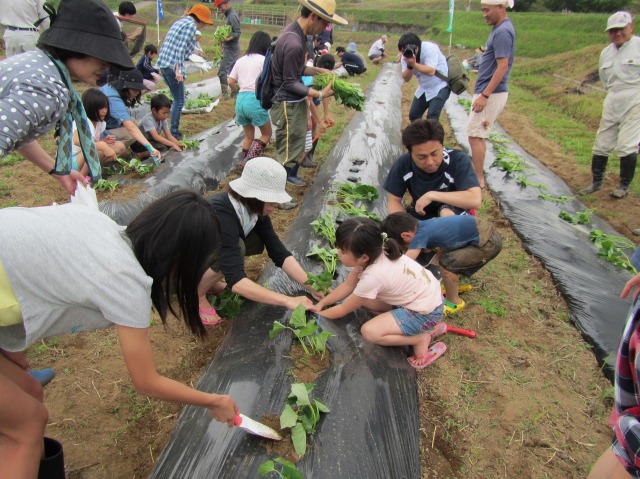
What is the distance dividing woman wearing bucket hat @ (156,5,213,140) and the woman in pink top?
96 centimetres

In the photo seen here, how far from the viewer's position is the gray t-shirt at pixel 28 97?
68.9 inches

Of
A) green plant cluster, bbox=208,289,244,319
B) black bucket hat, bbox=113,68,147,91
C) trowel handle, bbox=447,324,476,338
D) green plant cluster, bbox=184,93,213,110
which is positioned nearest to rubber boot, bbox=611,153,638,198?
trowel handle, bbox=447,324,476,338

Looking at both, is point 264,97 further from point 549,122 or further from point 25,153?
point 549,122

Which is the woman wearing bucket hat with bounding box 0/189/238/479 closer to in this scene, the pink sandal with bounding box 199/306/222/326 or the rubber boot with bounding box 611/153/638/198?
the pink sandal with bounding box 199/306/222/326

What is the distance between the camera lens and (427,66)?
17.1ft

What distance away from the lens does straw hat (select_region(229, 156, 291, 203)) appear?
255 cm

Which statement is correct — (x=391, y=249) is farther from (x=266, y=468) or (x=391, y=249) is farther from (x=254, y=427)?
(x=266, y=468)

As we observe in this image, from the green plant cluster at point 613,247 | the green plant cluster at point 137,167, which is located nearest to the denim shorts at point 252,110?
the green plant cluster at point 137,167

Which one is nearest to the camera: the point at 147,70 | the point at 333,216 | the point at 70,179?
the point at 70,179

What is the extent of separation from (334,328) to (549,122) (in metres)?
8.83

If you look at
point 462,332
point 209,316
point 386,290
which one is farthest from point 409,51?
point 209,316

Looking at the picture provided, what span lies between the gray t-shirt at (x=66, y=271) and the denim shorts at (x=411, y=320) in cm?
158

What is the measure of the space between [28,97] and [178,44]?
5.08 meters

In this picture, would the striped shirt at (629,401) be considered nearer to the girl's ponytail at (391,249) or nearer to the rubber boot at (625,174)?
the girl's ponytail at (391,249)
